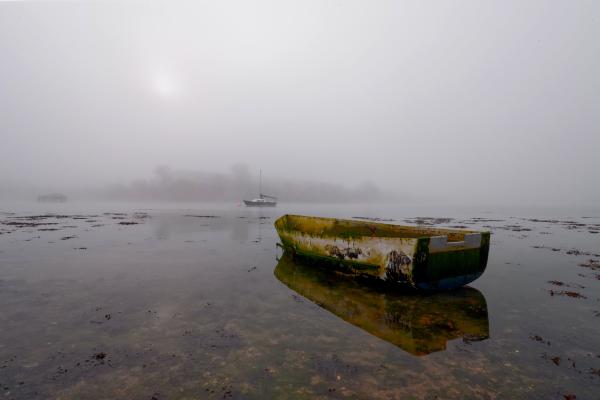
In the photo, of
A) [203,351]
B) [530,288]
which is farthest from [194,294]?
[530,288]

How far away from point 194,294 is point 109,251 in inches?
412

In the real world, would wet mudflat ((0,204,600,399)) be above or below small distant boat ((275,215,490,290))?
below

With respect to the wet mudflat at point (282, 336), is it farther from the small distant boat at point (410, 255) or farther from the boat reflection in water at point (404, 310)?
the small distant boat at point (410, 255)

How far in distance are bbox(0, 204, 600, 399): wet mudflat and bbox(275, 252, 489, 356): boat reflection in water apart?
5 centimetres

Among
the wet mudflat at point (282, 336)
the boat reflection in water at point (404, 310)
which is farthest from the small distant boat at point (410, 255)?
Result: the wet mudflat at point (282, 336)

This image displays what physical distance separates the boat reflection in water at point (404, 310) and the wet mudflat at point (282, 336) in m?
0.05

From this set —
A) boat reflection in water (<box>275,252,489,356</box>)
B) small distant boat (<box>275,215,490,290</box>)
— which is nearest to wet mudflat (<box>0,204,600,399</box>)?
boat reflection in water (<box>275,252,489,356</box>)

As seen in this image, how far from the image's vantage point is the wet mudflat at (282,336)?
15.4 ft

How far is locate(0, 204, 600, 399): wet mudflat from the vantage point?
4707mm

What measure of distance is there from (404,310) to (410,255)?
1.61m

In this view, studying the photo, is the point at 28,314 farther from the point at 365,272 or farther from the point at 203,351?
the point at 365,272

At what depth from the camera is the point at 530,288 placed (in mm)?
10828

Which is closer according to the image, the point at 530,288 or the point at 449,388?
the point at 449,388

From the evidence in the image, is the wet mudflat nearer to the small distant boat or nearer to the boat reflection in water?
the boat reflection in water
